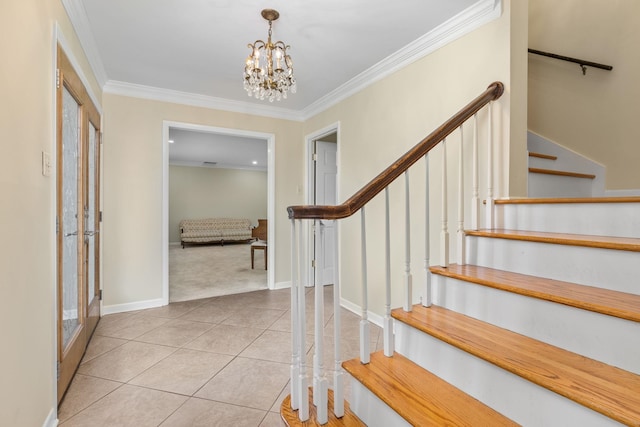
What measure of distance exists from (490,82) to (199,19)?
80.9 inches

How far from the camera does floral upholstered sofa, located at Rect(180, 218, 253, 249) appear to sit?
8.61m

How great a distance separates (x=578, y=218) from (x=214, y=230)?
8.66 metres

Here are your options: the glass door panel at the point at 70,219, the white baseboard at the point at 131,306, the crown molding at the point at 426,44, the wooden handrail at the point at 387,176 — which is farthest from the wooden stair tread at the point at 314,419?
the white baseboard at the point at 131,306

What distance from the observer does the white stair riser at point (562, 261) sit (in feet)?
3.96

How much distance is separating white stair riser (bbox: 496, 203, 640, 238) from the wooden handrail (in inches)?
25.8

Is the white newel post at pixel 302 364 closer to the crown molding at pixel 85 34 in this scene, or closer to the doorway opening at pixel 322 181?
the crown molding at pixel 85 34

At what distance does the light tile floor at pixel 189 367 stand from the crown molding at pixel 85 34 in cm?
237

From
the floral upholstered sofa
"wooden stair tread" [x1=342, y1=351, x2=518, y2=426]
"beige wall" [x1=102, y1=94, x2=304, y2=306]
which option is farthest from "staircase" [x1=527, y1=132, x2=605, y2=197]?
the floral upholstered sofa

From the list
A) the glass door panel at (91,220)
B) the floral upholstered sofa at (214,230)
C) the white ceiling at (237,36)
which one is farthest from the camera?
the floral upholstered sofa at (214,230)

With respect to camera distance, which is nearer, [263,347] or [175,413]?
[175,413]

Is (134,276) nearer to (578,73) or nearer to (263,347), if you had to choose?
(263,347)

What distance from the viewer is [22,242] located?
4.26 ft

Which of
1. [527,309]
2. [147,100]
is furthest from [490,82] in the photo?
[147,100]

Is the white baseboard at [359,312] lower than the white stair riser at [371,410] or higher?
lower
